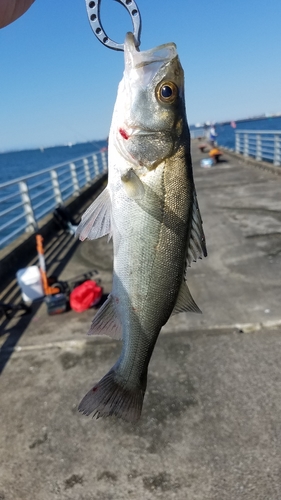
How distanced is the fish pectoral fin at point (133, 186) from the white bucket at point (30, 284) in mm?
4120

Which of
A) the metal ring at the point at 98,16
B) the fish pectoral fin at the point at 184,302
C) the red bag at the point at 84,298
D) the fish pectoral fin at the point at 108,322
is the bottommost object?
the red bag at the point at 84,298

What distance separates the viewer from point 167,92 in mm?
1750

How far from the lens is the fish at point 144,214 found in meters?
1.70

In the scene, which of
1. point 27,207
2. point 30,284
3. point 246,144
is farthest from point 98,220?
point 246,144

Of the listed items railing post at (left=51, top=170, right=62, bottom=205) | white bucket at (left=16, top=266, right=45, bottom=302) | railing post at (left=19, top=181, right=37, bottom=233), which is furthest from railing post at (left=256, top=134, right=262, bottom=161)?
white bucket at (left=16, top=266, right=45, bottom=302)

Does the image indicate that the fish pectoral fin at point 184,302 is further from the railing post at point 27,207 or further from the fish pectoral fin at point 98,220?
the railing post at point 27,207

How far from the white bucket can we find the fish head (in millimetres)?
4085

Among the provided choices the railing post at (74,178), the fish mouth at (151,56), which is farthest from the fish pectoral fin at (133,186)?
the railing post at (74,178)

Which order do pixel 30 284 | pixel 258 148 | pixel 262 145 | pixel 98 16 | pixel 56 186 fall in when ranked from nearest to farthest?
pixel 98 16 < pixel 30 284 < pixel 56 186 < pixel 262 145 < pixel 258 148

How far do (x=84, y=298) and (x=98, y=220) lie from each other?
332cm

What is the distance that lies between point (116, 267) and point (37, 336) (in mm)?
3084

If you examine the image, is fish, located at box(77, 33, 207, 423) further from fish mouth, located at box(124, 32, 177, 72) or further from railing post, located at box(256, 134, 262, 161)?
railing post, located at box(256, 134, 262, 161)

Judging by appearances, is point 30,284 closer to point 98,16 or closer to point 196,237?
point 196,237

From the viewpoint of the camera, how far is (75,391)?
11.6 feet
